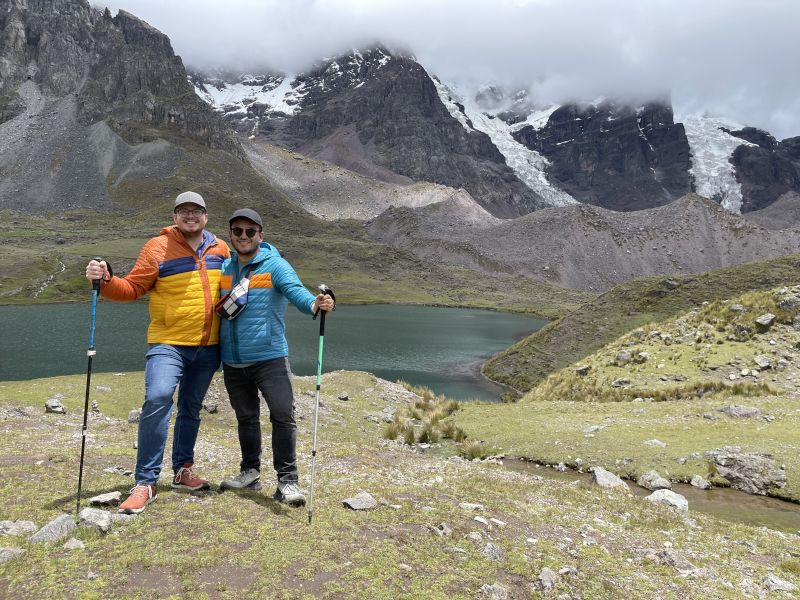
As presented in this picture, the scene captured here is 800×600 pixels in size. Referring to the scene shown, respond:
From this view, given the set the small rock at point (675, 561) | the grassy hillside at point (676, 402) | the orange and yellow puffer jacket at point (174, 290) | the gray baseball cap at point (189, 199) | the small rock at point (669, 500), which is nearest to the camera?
the small rock at point (675, 561)

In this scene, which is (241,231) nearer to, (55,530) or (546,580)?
(55,530)

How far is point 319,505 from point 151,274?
4562 mm

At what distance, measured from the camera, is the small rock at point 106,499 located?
7160mm

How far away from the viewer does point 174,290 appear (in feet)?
25.9

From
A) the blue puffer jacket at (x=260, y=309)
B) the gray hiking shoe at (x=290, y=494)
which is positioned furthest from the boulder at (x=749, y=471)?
the blue puffer jacket at (x=260, y=309)

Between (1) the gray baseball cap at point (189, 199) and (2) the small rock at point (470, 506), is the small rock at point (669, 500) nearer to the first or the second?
(2) the small rock at point (470, 506)

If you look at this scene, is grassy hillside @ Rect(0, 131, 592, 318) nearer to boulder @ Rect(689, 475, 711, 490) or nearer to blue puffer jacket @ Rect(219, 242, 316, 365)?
boulder @ Rect(689, 475, 711, 490)

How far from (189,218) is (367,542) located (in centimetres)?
565

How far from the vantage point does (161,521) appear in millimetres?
6918

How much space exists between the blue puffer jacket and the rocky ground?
2.37 meters

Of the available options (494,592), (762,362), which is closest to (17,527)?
(494,592)

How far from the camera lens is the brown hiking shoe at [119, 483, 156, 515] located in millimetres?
6984

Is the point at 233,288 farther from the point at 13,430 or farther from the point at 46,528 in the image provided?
the point at 13,430

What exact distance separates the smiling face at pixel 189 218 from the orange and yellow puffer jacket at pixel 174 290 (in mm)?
184
